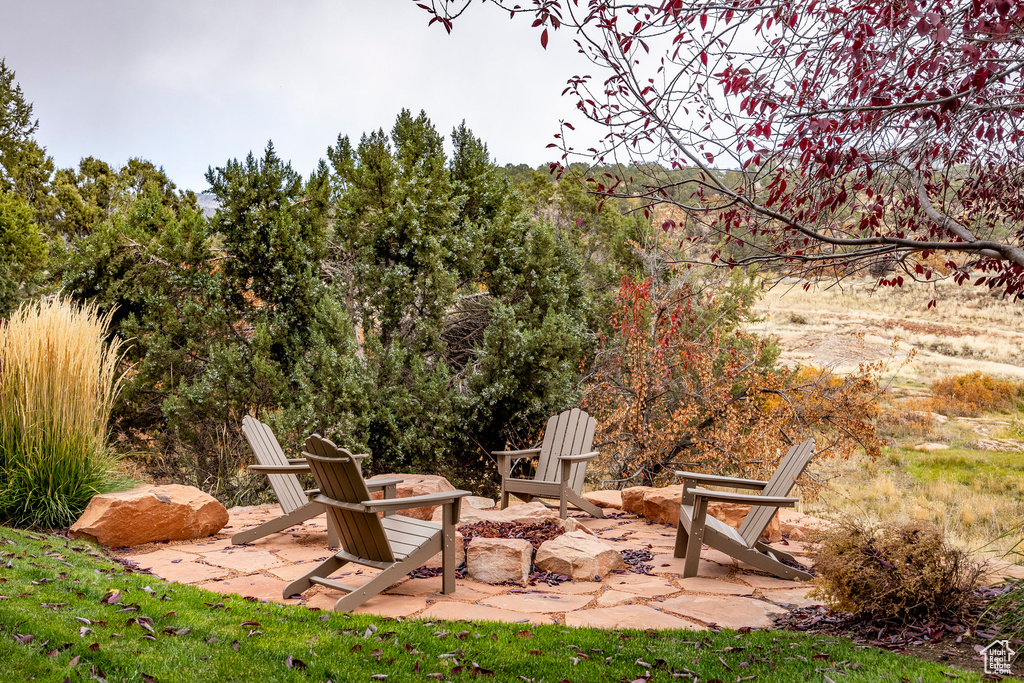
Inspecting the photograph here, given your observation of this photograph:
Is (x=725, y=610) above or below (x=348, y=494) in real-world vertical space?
below

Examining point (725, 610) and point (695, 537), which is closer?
point (725, 610)

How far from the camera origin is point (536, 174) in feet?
49.5

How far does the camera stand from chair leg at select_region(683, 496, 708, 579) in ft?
13.3

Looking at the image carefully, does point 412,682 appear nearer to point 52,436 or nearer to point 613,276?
A: point 52,436

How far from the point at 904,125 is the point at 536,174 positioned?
12.6 m

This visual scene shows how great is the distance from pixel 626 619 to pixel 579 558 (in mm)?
784

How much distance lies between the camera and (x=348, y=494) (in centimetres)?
338

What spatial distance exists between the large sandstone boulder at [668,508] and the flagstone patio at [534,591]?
49cm

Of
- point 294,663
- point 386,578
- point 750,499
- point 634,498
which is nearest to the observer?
point 294,663

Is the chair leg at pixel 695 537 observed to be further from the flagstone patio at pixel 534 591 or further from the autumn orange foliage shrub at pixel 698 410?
the autumn orange foliage shrub at pixel 698 410

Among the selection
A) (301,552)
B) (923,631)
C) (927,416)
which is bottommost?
(301,552)

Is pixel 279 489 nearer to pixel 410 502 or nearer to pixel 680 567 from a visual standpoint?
pixel 410 502

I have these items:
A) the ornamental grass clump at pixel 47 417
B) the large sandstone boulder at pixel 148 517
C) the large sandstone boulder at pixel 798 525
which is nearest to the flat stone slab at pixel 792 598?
the large sandstone boulder at pixel 798 525

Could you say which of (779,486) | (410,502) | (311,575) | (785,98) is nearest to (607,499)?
(779,486)
